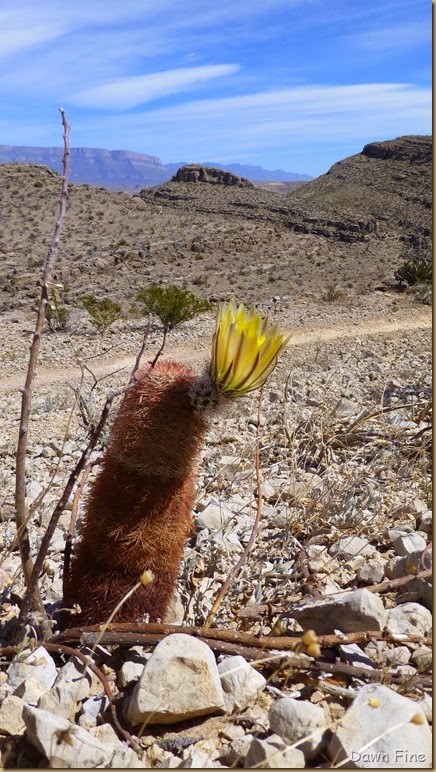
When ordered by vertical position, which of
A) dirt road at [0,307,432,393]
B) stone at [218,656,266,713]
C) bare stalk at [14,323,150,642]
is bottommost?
dirt road at [0,307,432,393]

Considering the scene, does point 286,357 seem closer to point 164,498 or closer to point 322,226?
point 164,498

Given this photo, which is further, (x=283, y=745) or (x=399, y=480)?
(x=399, y=480)

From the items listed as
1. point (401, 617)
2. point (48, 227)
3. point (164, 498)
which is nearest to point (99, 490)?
point (164, 498)

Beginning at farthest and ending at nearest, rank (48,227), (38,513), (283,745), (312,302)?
(48,227), (312,302), (38,513), (283,745)

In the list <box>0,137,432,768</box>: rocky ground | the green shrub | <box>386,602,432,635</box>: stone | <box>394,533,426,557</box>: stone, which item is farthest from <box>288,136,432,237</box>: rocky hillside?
<box>386,602,432,635</box>: stone

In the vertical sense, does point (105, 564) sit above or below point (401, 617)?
above

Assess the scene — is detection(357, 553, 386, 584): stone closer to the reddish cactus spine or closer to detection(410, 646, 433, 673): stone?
detection(410, 646, 433, 673): stone

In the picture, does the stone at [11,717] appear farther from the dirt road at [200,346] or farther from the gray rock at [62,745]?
the dirt road at [200,346]

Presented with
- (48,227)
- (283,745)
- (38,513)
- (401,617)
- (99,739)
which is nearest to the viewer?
(283,745)
